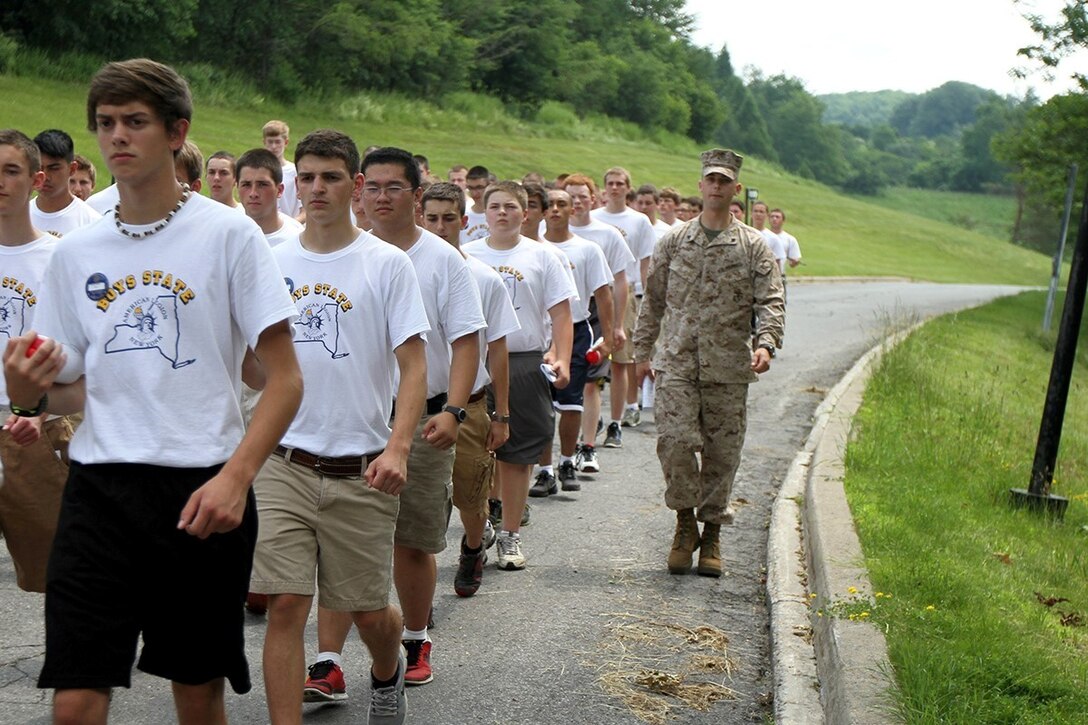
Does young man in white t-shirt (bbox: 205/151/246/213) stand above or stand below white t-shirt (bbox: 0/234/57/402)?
above

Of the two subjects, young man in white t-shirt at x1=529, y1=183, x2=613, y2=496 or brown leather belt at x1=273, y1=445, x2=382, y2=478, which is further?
young man in white t-shirt at x1=529, y1=183, x2=613, y2=496

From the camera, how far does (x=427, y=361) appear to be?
588 centimetres

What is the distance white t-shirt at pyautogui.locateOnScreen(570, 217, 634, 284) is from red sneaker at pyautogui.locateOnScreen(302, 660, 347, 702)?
671 centimetres

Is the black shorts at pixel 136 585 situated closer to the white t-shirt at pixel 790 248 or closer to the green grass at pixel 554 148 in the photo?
the white t-shirt at pixel 790 248

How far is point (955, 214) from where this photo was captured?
125625 mm

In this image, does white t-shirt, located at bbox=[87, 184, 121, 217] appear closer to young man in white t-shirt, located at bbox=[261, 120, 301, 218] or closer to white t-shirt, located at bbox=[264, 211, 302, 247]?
white t-shirt, located at bbox=[264, 211, 302, 247]

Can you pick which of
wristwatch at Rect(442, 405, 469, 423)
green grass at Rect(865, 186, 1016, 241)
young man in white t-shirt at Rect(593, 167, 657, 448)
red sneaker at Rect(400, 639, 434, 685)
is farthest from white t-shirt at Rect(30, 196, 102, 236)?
green grass at Rect(865, 186, 1016, 241)

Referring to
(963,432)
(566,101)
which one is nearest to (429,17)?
→ (566,101)

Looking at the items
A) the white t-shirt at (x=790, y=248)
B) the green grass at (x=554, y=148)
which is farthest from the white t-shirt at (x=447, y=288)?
the green grass at (x=554, y=148)

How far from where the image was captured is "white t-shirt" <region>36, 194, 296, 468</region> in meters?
3.59

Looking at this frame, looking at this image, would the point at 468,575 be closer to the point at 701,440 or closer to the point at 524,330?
the point at 701,440

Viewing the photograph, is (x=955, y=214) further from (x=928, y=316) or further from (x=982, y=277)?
(x=928, y=316)

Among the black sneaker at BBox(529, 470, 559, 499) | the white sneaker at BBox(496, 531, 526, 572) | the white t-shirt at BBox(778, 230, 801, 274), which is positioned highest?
the white t-shirt at BBox(778, 230, 801, 274)

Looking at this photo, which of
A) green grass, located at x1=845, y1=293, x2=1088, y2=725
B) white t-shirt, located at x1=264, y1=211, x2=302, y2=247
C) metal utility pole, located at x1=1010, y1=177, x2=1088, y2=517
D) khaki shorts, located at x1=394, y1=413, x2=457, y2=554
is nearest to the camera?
green grass, located at x1=845, y1=293, x2=1088, y2=725
